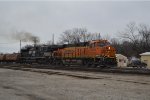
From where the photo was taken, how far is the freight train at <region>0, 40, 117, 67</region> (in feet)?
96.6

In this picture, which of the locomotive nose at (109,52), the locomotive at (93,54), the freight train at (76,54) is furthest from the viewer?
the freight train at (76,54)

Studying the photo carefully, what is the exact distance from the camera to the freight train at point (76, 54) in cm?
2944

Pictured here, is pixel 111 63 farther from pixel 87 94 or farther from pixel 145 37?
pixel 145 37

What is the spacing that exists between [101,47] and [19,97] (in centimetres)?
1958

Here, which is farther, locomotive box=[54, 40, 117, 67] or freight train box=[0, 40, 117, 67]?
freight train box=[0, 40, 117, 67]

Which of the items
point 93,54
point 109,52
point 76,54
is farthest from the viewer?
point 76,54

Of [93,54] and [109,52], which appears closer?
[109,52]

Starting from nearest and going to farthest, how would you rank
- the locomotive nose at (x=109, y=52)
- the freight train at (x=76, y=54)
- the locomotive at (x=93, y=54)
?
the locomotive at (x=93, y=54)
the locomotive nose at (x=109, y=52)
the freight train at (x=76, y=54)

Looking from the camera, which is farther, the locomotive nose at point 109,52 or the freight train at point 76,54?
the freight train at point 76,54

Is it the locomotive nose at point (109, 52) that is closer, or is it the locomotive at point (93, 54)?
the locomotive at point (93, 54)

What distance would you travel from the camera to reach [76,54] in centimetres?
3356

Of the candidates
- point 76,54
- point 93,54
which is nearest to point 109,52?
point 93,54

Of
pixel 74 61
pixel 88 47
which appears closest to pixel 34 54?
pixel 74 61

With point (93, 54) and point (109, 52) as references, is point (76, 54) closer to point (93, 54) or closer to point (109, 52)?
point (93, 54)
